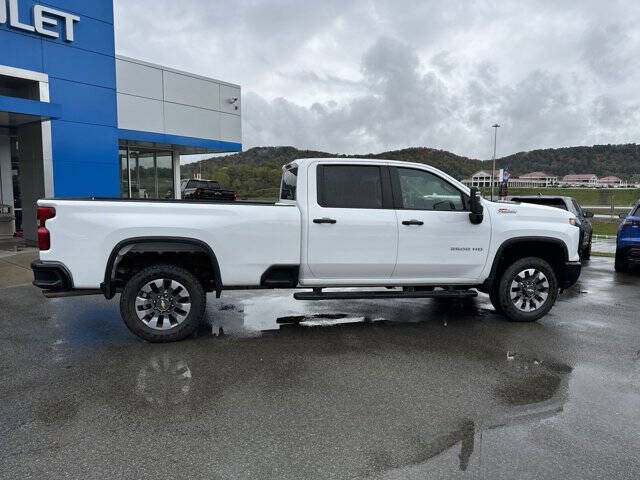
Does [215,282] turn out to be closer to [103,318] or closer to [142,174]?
Result: [103,318]

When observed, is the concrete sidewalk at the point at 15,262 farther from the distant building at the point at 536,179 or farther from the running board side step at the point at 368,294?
the distant building at the point at 536,179

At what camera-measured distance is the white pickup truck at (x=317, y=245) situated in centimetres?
517

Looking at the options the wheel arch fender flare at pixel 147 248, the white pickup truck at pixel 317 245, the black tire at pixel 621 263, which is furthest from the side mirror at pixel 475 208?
the black tire at pixel 621 263

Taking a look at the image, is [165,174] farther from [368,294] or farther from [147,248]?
[368,294]

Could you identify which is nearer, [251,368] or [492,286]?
[251,368]

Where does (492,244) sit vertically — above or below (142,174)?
below

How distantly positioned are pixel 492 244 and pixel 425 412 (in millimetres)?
3014

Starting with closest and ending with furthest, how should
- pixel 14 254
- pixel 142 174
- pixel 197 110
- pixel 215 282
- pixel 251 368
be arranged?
pixel 251 368 < pixel 215 282 < pixel 14 254 < pixel 197 110 < pixel 142 174

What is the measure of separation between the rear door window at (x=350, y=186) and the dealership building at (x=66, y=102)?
9238 mm

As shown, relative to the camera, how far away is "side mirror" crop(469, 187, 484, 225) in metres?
5.89

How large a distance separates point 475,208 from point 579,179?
16248 centimetres

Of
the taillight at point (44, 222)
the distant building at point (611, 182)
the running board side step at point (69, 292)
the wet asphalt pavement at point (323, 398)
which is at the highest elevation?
the distant building at point (611, 182)

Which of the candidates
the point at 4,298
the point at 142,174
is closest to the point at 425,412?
the point at 4,298

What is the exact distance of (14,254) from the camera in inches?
470
